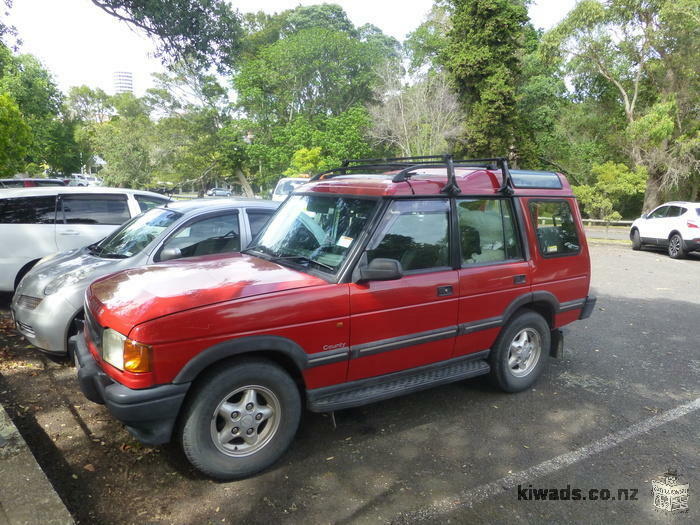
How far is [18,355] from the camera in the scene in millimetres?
5281

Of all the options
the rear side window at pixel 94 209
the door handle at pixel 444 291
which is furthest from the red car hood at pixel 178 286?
the rear side window at pixel 94 209

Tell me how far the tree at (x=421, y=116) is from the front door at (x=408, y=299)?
87.7 ft

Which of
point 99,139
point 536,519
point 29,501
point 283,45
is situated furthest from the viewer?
point 99,139

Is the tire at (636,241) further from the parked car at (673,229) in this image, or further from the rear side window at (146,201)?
the rear side window at (146,201)

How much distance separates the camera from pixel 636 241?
1652 centimetres

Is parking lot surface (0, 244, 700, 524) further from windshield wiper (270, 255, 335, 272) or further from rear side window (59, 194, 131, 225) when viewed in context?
rear side window (59, 194, 131, 225)

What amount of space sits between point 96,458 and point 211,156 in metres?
39.5

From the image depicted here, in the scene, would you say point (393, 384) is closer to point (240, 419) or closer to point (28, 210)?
point (240, 419)

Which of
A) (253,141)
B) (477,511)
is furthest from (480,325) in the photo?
(253,141)

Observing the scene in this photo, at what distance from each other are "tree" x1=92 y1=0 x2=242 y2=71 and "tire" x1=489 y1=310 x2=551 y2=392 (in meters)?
8.69

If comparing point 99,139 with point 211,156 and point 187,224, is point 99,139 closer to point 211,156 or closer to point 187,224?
point 211,156

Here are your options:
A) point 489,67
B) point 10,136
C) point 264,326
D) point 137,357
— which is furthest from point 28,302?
point 489,67

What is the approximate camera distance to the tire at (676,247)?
1415 cm

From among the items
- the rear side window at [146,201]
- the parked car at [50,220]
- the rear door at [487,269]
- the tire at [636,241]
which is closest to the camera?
the rear door at [487,269]
